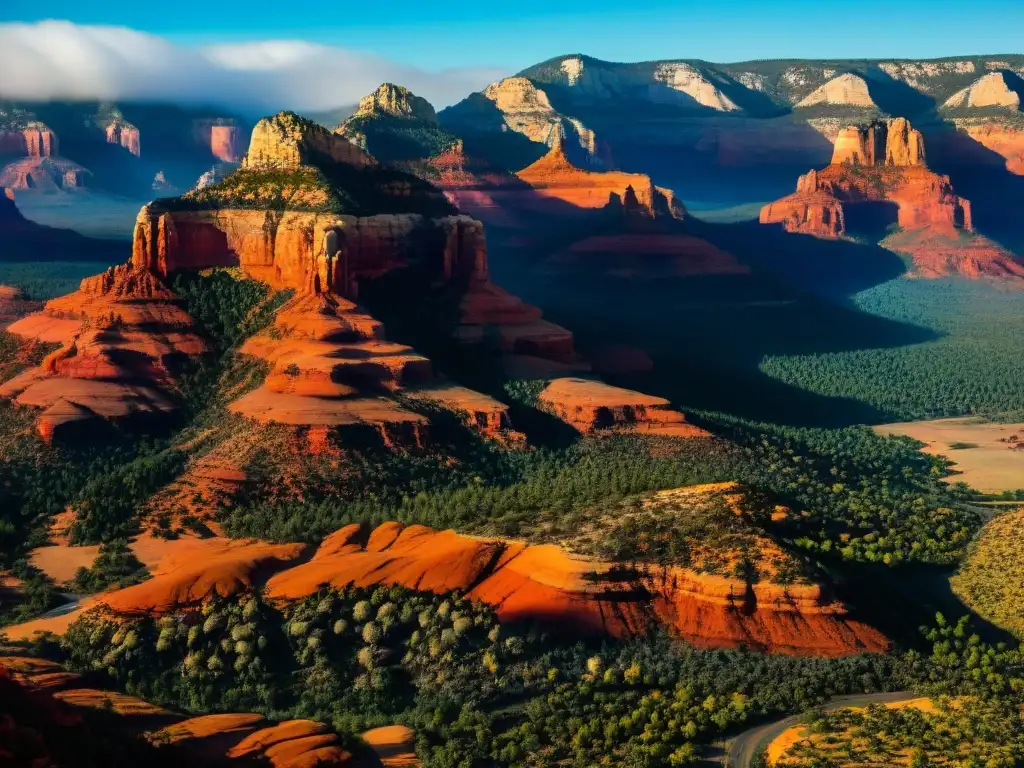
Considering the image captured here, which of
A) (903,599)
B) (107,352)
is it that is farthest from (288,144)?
(903,599)

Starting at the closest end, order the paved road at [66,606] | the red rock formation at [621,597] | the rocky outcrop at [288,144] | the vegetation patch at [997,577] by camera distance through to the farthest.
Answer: the red rock formation at [621,597] → the vegetation patch at [997,577] → the paved road at [66,606] → the rocky outcrop at [288,144]

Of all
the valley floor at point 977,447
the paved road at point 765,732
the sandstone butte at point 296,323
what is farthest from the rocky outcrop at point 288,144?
the paved road at point 765,732

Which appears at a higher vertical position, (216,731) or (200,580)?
(200,580)

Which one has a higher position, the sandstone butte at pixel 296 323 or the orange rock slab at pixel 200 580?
the sandstone butte at pixel 296 323

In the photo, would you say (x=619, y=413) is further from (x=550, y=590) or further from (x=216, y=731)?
(x=216, y=731)

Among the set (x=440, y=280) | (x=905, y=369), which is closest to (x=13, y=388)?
(x=440, y=280)

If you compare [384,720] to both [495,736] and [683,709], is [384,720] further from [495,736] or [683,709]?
[683,709]

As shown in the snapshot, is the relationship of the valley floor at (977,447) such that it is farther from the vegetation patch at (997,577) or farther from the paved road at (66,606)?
the paved road at (66,606)

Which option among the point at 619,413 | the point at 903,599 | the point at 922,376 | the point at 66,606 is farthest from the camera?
the point at 922,376
